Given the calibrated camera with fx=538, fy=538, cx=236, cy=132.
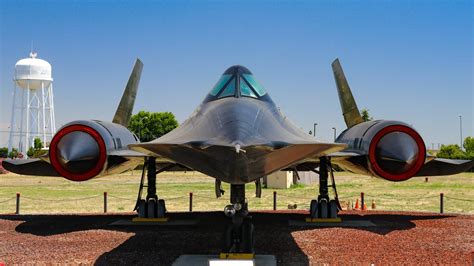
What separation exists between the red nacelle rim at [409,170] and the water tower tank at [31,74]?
244ft

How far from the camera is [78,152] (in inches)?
356

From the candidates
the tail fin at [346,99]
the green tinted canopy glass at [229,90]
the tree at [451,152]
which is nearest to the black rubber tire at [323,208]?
the tail fin at [346,99]

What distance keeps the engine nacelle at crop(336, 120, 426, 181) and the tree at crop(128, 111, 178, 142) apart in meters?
74.8

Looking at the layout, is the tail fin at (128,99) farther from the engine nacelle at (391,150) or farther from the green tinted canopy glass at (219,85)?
the engine nacelle at (391,150)

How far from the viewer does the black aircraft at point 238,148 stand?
5.70m

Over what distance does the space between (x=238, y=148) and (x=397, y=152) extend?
4.47 metres

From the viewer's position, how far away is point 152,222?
12.2 meters

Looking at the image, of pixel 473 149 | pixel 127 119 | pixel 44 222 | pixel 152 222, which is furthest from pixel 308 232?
pixel 473 149

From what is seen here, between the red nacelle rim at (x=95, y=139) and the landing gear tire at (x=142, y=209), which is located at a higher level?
the red nacelle rim at (x=95, y=139)

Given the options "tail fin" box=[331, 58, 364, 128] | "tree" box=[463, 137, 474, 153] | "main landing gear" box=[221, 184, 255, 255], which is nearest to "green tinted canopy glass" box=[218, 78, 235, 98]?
"main landing gear" box=[221, 184, 255, 255]

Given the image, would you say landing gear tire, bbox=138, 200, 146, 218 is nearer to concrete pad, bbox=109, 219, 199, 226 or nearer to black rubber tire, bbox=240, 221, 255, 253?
concrete pad, bbox=109, 219, 199, 226

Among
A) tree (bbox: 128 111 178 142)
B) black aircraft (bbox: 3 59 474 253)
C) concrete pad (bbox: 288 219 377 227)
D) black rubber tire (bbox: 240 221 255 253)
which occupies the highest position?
tree (bbox: 128 111 178 142)

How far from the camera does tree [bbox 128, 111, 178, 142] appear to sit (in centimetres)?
8356

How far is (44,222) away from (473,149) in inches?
2558
